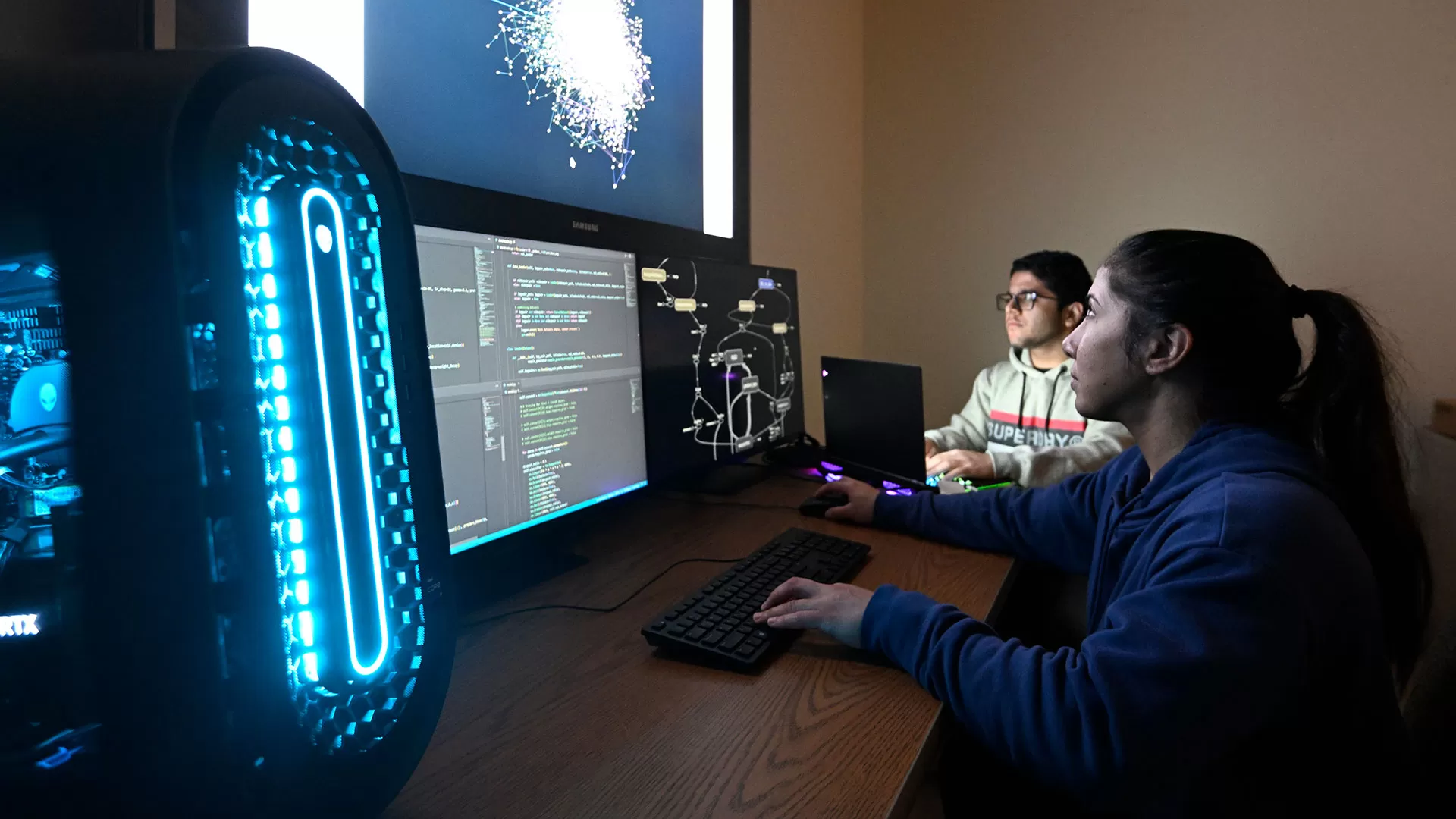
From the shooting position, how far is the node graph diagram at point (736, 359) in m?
1.27

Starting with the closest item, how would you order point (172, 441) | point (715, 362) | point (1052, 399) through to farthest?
point (172, 441), point (715, 362), point (1052, 399)

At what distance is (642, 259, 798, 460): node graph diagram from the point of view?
1.27 meters

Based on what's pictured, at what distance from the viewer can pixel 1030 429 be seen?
2.06m

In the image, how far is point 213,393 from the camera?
1.11 feet

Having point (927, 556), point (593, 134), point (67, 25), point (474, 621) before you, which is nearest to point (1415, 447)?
point (927, 556)

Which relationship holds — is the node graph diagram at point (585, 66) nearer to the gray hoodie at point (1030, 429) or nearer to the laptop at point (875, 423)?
the laptop at point (875, 423)


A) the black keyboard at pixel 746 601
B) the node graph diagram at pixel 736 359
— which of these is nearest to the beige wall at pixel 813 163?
the node graph diagram at pixel 736 359

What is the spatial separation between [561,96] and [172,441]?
1.08 meters

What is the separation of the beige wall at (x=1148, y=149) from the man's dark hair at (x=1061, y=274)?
35 cm

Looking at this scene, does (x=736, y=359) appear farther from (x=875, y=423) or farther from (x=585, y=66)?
(x=585, y=66)

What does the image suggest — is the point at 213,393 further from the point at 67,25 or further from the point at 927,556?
the point at 927,556

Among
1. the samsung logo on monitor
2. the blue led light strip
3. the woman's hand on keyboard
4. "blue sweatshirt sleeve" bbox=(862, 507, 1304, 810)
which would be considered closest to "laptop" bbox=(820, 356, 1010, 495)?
the woman's hand on keyboard

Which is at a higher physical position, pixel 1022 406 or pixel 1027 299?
pixel 1027 299

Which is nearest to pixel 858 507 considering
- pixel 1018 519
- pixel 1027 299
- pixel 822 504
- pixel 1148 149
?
pixel 822 504
